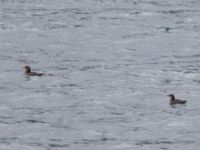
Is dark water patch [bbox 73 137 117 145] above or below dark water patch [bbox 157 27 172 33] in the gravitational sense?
below

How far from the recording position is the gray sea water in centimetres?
2194

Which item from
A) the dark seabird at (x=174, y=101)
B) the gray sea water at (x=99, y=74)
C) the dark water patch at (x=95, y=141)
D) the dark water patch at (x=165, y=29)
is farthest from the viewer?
the dark water patch at (x=165, y=29)

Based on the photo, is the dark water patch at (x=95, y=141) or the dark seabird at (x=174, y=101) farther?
the dark seabird at (x=174, y=101)

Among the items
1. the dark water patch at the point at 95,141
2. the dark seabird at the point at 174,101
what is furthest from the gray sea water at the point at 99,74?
the dark seabird at the point at 174,101

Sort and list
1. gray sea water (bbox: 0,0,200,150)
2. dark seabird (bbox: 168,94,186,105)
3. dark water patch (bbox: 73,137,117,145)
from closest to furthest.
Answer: dark water patch (bbox: 73,137,117,145) < gray sea water (bbox: 0,0,200,150) < dark seabird (bbox: 168,94,186,105)

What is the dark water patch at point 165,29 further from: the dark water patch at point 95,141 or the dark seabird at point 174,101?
the dark water patch at point 95,141

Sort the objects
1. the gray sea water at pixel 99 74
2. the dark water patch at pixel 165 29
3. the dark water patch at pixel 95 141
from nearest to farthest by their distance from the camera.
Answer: the dark water patch at pixel 95 141 → the gray sea water at pixel 99 74 → the dark water patch at pixel 165 29

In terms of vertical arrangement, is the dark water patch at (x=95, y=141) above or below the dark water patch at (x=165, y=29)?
below

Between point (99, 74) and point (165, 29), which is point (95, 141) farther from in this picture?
point (165, 29)

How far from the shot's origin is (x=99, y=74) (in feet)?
91.7

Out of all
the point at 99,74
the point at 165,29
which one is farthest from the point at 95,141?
the point at 165,29

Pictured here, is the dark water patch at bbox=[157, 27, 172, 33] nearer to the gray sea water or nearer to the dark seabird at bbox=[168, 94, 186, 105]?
the gray sea water

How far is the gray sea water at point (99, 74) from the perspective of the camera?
2194cm

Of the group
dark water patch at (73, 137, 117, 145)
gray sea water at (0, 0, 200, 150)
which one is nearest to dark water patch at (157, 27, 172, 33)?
gray sea water at (0, 0, 200, 150)
